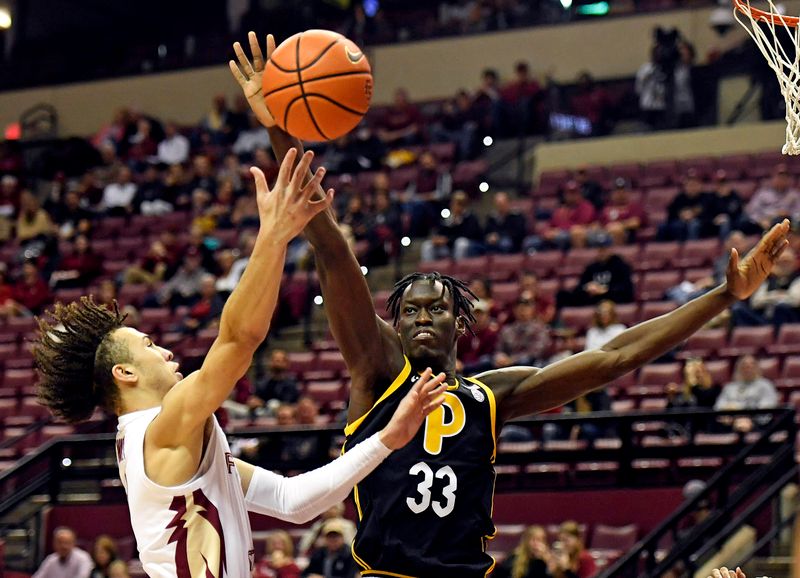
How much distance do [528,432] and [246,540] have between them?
6.76 meters

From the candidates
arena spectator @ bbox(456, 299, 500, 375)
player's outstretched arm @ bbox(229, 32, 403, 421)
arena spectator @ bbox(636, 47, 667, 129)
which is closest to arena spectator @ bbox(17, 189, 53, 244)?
arena spectator @ bbox(636, 47, 667, 129)

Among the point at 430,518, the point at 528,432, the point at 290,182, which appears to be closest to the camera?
the point at 290,182

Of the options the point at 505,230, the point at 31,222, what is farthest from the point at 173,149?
the point at 505,230

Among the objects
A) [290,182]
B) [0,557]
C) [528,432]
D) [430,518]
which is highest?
[290,182]

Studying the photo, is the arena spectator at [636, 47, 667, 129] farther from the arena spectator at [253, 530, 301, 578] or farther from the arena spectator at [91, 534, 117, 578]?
the arena spectator at [91, 534, 117, 578]

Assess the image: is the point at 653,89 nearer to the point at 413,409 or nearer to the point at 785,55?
the point at 785,55

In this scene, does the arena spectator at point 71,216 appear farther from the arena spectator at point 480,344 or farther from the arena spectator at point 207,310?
the arena spectator at point 480,344

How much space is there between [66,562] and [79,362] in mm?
6232

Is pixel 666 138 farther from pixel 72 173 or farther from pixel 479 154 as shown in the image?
pixel 72 173

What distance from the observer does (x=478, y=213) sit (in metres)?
16.6

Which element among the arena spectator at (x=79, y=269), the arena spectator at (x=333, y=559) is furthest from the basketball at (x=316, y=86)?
the arena spectator at (x=79, y=269)

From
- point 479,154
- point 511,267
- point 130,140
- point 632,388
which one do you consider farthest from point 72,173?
point 632,388

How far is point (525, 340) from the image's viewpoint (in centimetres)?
1159

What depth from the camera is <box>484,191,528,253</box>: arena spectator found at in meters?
14.3
